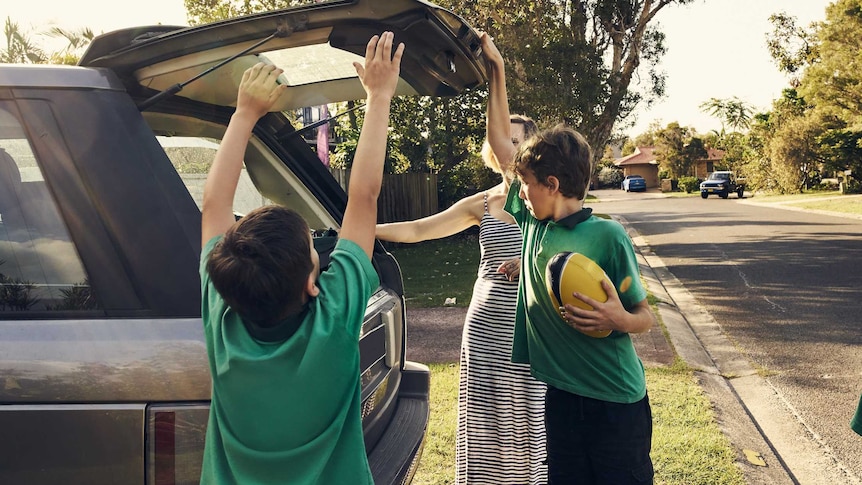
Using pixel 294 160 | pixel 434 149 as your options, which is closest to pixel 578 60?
pixel 434 149

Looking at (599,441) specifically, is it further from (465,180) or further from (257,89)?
(465,180)

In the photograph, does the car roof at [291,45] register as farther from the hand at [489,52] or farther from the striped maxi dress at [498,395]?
the striped maxi dress at [498,395]

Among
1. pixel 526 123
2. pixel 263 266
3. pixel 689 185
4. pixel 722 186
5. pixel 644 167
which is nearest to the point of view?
pixel 263 266

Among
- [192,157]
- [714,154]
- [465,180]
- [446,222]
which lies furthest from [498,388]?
[714,154]

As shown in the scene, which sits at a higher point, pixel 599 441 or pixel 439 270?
pixel 599 441

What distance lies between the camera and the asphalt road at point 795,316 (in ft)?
16.6

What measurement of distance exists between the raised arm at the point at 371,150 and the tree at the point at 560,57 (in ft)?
48.0

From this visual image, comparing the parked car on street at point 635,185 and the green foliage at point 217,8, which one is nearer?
the green foliage at point 217,8

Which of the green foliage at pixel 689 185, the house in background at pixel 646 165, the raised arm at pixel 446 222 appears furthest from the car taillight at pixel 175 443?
the house in background at pixel 646 165

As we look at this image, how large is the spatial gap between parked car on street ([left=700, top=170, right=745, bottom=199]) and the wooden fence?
36018 millimetres

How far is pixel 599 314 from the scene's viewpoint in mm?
2432

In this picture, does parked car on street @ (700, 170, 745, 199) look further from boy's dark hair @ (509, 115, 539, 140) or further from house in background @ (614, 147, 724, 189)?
boy's dark hair @ (509, 115, 539, 140)

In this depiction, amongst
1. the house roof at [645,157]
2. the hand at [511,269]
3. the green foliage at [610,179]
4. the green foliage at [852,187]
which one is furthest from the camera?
the house roof at [645,157]

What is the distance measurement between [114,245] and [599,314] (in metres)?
1.48
